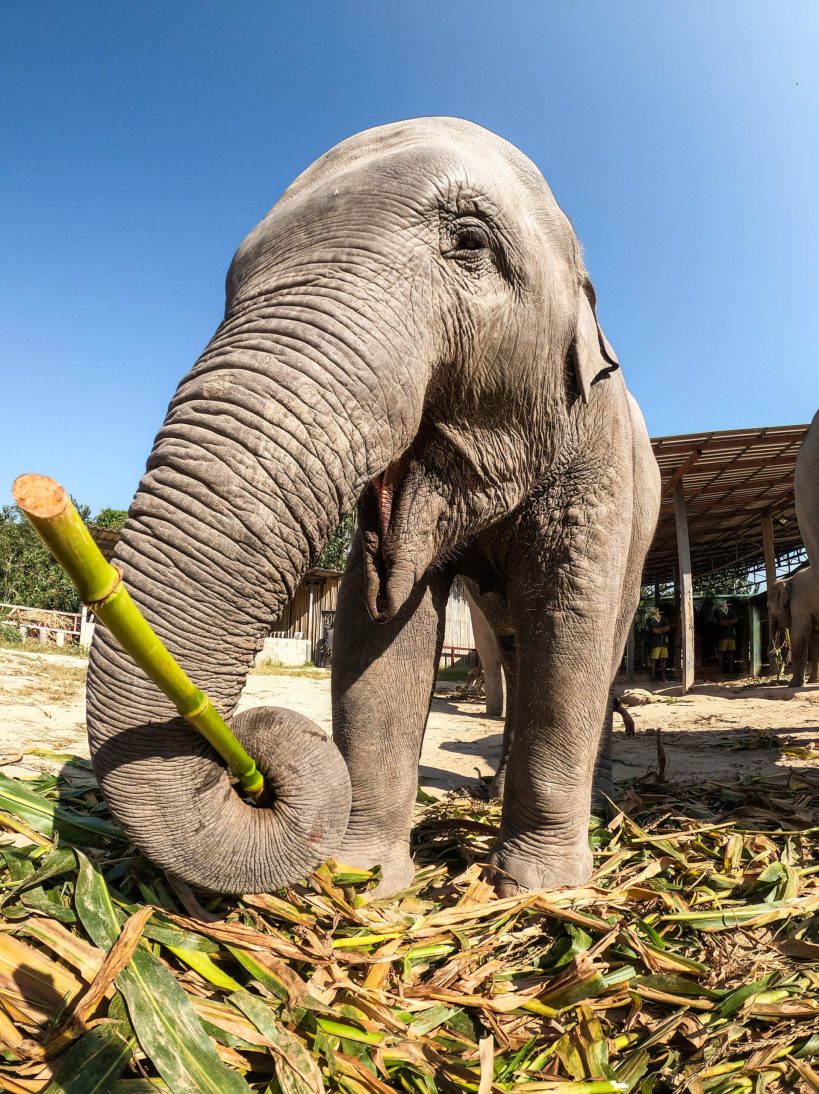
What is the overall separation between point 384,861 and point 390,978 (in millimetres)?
805

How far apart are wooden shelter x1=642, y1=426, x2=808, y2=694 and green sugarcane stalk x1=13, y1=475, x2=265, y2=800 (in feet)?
40.5

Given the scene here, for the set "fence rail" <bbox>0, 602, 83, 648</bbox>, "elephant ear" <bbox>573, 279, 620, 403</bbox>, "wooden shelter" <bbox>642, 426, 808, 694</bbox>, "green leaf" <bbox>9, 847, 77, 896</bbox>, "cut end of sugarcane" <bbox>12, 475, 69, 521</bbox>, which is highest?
"wooden shelter" <bbox>642, 426, 808, 694</bbox>

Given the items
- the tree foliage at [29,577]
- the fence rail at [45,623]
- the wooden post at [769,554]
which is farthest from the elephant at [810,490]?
the tree foliage at [29,577]

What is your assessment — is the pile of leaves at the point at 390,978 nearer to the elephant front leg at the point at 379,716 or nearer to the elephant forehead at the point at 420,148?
the elephant front leg at the point at 379,716

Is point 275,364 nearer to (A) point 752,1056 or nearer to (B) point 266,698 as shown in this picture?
(A) point 752,1056

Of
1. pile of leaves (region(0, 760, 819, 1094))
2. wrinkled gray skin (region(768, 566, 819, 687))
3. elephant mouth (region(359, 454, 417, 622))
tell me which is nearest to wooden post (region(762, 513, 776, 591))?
wrinkled gray skin (region(768, 566, 819, 687))

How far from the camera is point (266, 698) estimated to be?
32.6 ft

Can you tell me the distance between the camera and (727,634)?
26.9 meters

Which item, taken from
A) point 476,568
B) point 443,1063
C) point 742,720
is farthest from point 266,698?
point 443,1063

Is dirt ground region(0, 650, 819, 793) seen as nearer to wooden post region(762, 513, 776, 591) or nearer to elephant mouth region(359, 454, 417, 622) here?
elephant mouth region(359, 454, 417, 622)

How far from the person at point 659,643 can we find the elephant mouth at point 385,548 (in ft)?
67.1

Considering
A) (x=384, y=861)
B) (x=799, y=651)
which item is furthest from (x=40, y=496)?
(x=799, y=651)

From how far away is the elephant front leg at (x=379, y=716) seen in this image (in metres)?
2.76

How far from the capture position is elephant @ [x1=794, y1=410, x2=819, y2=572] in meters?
5.76
